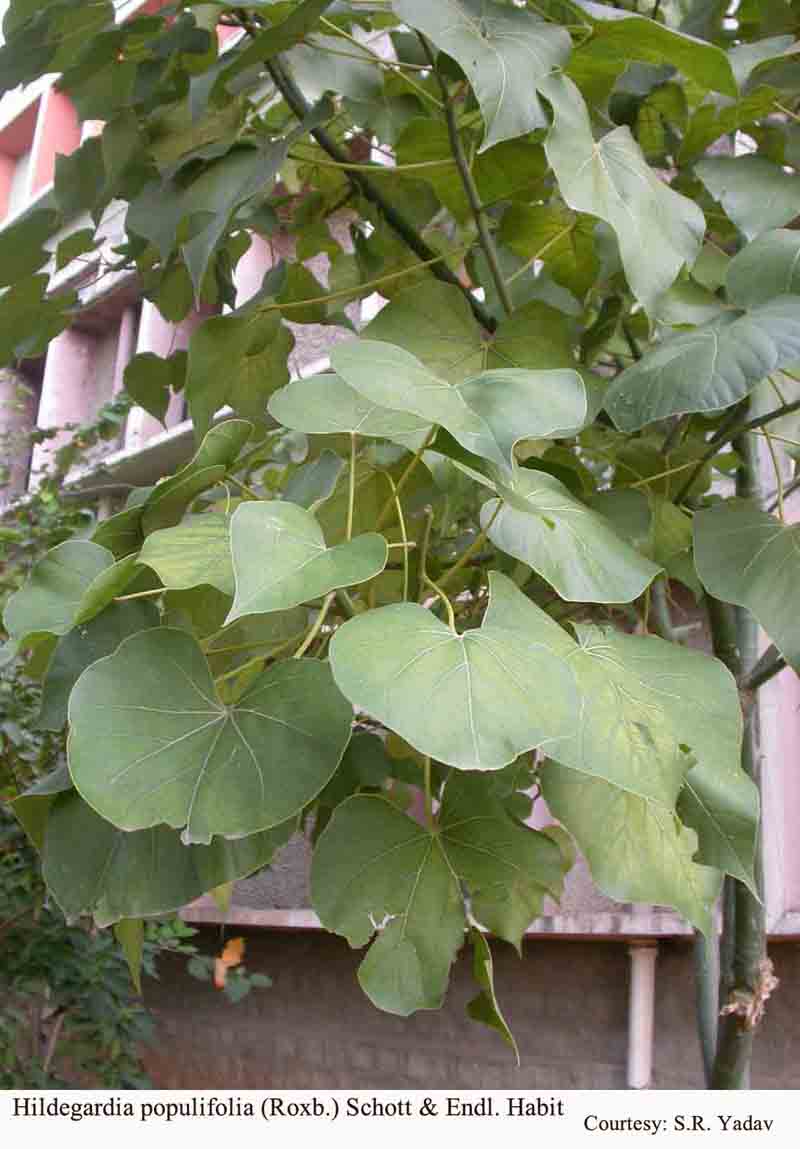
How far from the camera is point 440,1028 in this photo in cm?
255

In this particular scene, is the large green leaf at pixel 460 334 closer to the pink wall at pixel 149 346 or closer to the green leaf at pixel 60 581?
the green leaf at pixel 60 581

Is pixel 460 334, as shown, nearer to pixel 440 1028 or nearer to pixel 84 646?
pixel 84 646

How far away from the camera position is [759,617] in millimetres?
618

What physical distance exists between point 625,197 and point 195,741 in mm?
390

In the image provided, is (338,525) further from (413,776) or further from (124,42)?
(124,42)

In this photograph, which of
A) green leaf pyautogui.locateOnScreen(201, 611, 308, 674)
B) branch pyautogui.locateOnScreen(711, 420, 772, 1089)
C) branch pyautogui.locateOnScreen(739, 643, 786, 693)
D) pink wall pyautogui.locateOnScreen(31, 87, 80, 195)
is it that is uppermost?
green leaf pyautogui.locateOnScreen(201, 611, 308, 674)

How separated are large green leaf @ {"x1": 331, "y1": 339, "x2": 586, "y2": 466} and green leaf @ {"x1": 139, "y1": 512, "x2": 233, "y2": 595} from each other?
11 centimetres

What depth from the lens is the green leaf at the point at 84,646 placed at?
572mm

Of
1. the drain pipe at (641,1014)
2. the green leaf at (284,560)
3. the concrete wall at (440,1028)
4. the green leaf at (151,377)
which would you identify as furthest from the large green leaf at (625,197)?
the drain pipe at (641,1014)

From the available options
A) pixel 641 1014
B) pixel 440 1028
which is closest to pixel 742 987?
pixel 641 1014

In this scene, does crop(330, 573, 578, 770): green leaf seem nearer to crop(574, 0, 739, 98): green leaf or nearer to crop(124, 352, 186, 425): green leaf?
crop(574, 0, 739, 98): green leaf

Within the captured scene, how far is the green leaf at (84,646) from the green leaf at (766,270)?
393 mm

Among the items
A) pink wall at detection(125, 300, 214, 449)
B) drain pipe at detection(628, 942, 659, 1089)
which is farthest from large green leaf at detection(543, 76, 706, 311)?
pink wall at detection(125, 300, 214, 449)

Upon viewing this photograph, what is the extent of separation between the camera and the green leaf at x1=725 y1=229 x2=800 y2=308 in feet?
2.17
